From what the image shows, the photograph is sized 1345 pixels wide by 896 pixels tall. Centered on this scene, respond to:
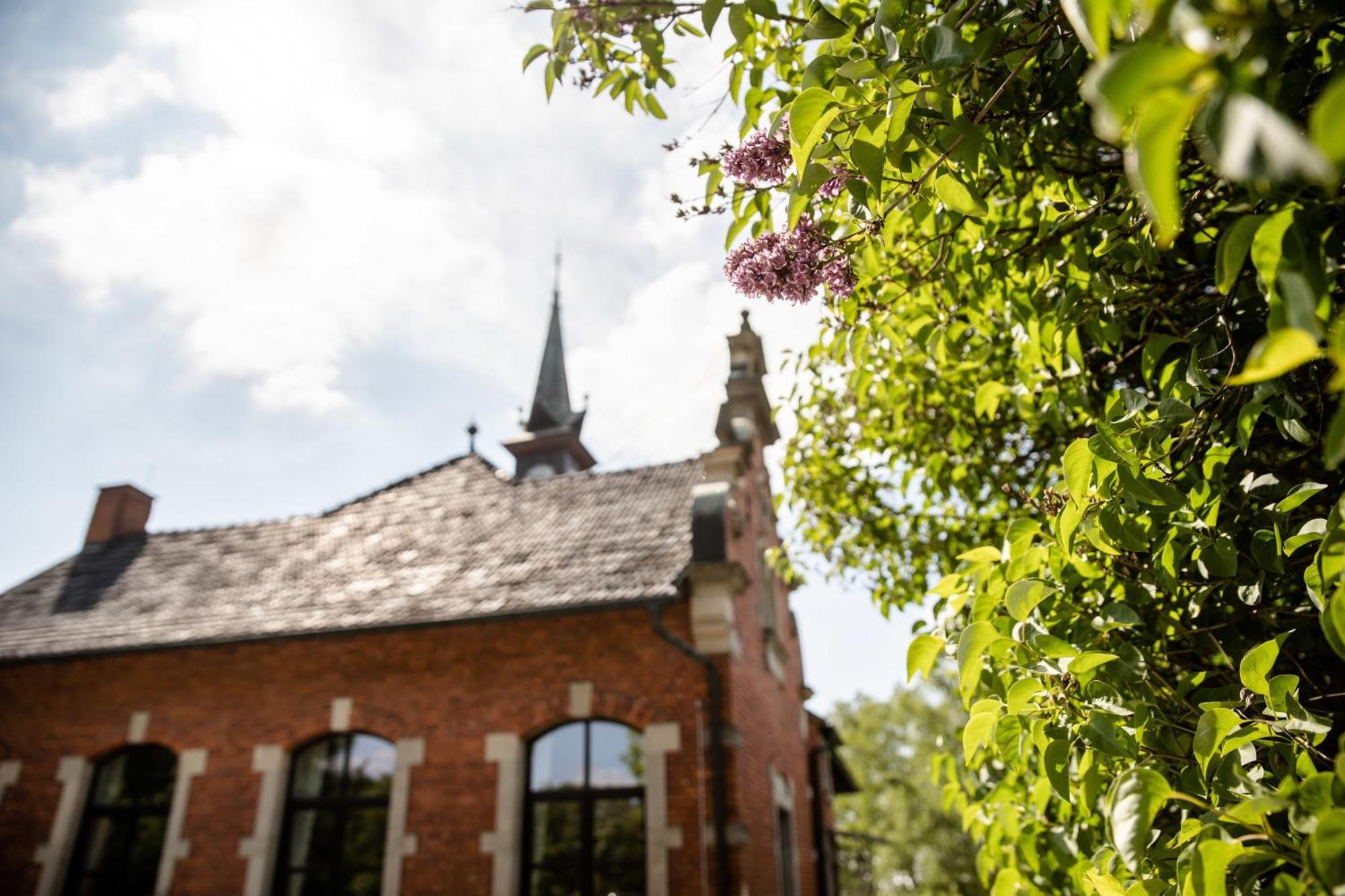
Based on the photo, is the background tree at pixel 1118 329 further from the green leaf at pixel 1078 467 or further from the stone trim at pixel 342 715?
the stone trim at pixel 342 715

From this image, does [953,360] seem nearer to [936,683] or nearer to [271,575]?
[271,575]

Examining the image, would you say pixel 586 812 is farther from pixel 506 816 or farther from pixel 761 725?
pixel 761 725

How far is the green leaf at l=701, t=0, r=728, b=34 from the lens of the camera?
6.57ft

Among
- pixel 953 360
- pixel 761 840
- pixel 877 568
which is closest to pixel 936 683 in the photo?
pixel 761 840

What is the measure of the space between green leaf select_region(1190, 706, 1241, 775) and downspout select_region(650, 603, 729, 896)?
749cm

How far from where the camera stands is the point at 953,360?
370cm

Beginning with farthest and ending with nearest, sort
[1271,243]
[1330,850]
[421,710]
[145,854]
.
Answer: [145,854]
[421,710]
[1271,243]
[1330,850]

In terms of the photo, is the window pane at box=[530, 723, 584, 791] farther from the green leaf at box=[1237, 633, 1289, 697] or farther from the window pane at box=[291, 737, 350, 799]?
the green leaf at box=[1237, 633, 1289, 697]

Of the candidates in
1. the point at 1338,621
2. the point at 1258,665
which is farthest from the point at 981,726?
the point at 1338,621

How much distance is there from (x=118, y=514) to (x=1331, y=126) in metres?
18.4

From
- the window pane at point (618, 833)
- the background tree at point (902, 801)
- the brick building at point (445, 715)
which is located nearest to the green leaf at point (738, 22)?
the brick building at point (445, 715)

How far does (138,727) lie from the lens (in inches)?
415

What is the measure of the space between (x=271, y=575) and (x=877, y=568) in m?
9.99

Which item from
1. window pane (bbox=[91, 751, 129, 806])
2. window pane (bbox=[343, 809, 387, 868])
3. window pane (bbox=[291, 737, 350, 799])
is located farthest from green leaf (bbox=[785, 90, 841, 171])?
window pane (bbox=[91, 751, 129, 806])
